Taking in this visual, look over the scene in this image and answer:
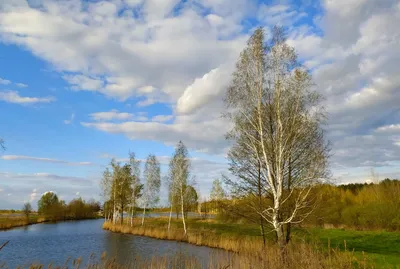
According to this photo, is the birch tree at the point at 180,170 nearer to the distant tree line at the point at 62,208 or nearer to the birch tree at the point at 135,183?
the birch tree at the point at 135,183

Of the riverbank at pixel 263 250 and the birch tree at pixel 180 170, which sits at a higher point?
the birch tree at pixel 180 170

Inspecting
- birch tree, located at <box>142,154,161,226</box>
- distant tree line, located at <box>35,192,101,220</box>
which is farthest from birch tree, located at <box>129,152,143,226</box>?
distant tree line, located at <box>35,192,101,220</box>

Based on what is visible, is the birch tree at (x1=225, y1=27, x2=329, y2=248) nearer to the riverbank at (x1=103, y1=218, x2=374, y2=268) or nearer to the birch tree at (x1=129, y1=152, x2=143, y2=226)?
the riverbank at (x1=103, y1=218, x2=374, y2=268)

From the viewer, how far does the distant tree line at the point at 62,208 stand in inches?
2862

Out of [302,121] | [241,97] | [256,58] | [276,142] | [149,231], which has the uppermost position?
[256,58]

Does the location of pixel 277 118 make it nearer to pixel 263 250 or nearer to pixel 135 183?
pixel 263 250

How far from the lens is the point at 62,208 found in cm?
7494

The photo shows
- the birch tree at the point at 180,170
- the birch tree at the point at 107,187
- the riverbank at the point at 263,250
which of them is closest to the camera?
the riverbank at the point at 263,250

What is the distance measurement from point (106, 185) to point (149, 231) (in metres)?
27.1

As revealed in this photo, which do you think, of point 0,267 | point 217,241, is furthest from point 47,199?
point 0,267

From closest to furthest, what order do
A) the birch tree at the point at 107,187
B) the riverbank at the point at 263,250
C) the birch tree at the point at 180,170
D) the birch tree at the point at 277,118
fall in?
the riverbank at the point at 263,250
the birch tree at the point at 277,118
the birch tree at the point at 180,170
the birch tree at the point at 107,187

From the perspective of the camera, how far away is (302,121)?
16.2 m

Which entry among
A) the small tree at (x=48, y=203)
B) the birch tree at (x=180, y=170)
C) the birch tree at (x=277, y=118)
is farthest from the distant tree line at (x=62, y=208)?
the birch tree at (x=277, y=118)

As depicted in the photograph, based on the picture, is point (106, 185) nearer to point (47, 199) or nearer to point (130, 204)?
point (130, 204)
